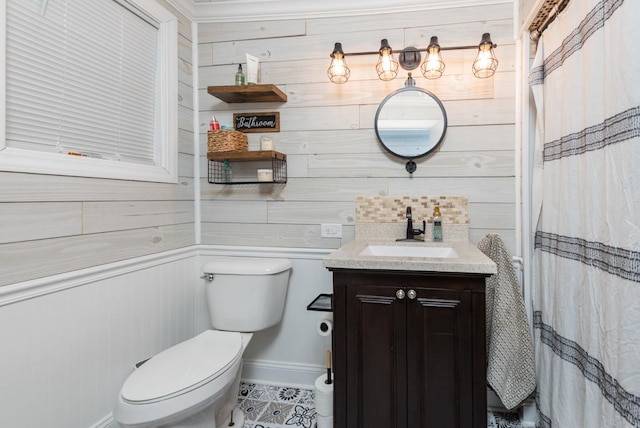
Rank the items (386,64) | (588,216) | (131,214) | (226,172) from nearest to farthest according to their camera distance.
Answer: (588,216)
(131,214)
(386,64)
(226,172)

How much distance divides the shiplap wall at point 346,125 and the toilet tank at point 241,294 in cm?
30

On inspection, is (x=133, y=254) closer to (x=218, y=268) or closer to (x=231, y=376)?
(x=218, y=268)

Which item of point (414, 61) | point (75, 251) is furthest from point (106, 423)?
point (414, 61)

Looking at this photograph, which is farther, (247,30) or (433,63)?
(247,30)

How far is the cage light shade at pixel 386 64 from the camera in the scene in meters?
1.92

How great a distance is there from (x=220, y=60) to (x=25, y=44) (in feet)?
3.62

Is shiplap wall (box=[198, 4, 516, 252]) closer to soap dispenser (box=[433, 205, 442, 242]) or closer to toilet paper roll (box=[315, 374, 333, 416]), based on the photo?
soap dispenser (box=[433, 205, 442, 242])

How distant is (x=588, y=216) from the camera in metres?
1.25

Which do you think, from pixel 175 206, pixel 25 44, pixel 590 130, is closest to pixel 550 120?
pixel 590 130

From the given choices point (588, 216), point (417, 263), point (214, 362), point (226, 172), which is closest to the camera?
point (588, 216)

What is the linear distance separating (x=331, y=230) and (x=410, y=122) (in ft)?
2.48

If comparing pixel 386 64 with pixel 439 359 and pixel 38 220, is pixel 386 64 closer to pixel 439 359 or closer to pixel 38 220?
pixel 439 359

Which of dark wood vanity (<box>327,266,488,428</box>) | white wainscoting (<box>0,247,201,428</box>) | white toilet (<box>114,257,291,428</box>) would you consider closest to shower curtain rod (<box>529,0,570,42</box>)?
dark wood vanity (<box>327,266,488,428</box>)

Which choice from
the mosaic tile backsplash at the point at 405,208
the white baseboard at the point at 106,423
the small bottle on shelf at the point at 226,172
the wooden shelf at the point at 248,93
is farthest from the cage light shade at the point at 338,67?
the white baseboard at the point at 106,423
